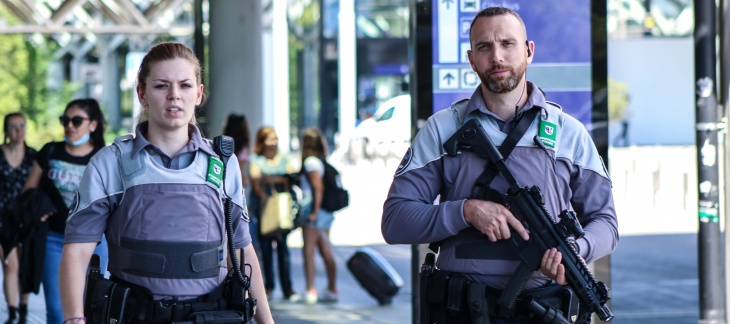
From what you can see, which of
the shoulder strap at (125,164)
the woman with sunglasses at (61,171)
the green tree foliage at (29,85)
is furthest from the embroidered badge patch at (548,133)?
the green tree foliage at (29,85)

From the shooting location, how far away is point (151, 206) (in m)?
3.75

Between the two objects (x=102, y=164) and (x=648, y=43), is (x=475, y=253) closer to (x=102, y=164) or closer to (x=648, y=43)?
(x=102, y=164)

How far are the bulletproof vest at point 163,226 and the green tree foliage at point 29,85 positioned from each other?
94.1 feet

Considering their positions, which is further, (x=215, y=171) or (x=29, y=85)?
(x=29, y=85)

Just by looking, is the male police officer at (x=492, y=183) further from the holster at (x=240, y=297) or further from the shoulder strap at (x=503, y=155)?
the holster at (x=240, y=297)

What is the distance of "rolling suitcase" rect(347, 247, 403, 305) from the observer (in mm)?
11156

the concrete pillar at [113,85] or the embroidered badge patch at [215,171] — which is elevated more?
the concrete pillar at [113,85]

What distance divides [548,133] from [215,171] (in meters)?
1.05

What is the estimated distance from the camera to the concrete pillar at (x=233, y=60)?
14.2 meters

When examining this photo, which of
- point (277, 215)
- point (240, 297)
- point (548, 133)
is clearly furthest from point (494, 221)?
point (277, 215)

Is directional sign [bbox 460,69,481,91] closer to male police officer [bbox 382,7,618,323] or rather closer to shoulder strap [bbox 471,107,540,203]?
male police officer [bbox 382,7,618,323]

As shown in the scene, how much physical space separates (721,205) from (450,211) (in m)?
5.74

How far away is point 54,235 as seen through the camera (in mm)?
7297

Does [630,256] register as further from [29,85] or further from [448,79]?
[29,85]
